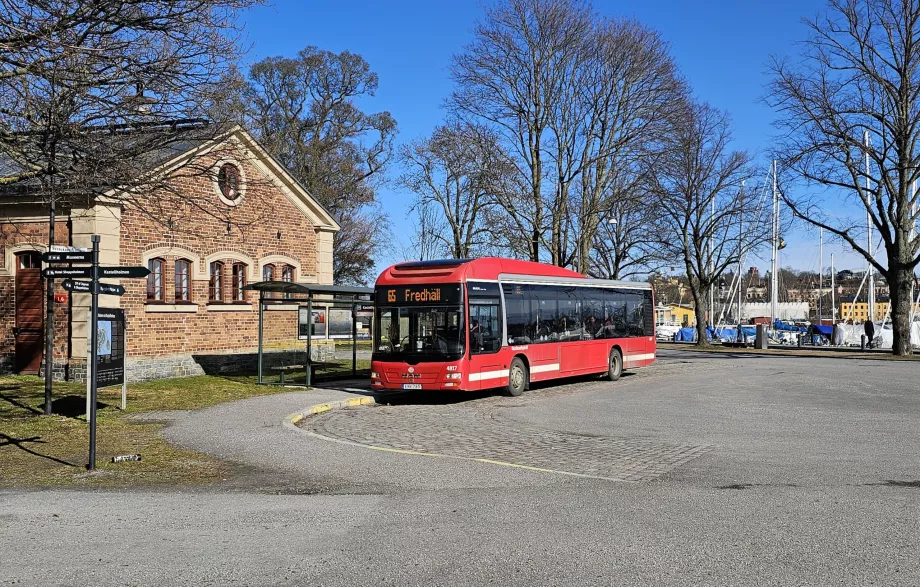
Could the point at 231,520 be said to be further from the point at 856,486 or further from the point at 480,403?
the point at 480,403

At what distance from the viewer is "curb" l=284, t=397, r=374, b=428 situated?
15.2 m

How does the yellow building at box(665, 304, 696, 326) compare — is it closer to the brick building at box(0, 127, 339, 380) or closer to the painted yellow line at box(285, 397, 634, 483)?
the brick building at box(0, 127, 339, 380)

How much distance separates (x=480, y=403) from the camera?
755 inches

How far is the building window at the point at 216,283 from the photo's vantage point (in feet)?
81.1

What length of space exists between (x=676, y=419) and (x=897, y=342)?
2620 centimetres

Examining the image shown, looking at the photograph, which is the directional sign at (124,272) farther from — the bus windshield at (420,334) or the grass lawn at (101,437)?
the bus windshield at (420,334)

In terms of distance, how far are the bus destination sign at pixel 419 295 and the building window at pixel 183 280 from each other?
23.8ft

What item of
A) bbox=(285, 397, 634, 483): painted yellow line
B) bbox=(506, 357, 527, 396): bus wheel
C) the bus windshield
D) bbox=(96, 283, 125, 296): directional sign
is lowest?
bbox=(285, 397, 634, 483): painted yellow line

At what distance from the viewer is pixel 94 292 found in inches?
391

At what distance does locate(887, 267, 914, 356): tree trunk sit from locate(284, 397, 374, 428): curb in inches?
1017

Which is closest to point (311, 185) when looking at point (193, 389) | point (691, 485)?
point (193, 389)

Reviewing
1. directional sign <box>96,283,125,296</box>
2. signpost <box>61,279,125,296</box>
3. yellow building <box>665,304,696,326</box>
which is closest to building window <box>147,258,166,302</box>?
signpost <box>61,279,125,296</box>

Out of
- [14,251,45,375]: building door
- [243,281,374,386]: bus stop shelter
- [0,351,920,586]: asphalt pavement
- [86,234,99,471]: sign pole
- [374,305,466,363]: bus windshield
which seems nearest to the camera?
[0,351,920,586]: asphalt pavement

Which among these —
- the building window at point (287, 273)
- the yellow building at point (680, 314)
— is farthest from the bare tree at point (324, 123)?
the yellow building at point (680, 314)
